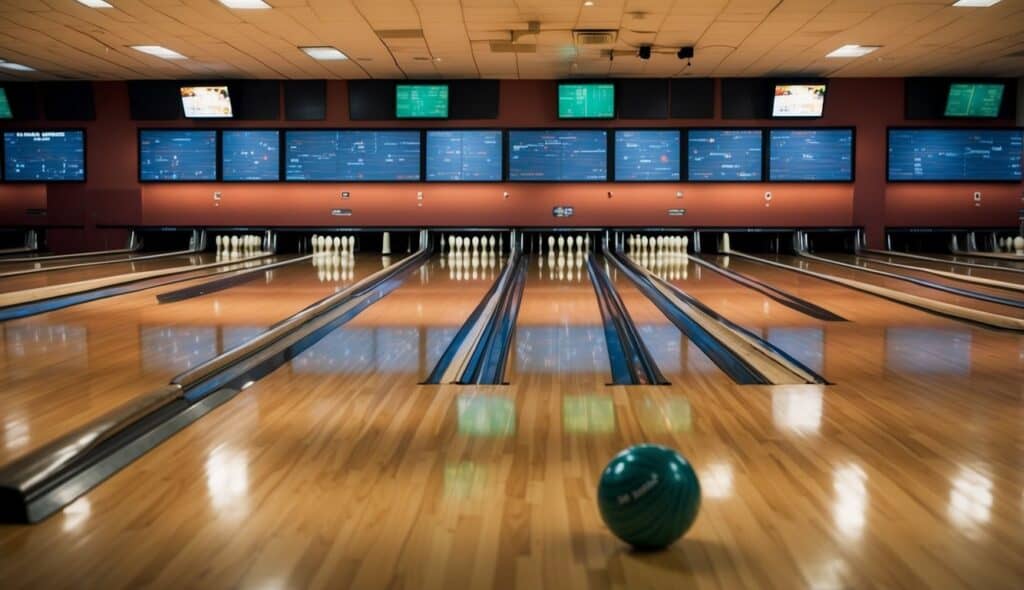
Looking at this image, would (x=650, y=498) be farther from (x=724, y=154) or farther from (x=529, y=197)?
(x=724, y=154)

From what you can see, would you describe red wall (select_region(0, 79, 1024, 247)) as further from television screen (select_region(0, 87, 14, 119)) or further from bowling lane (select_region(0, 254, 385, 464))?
bowling lane (select_region(0, 254, 385, 464))

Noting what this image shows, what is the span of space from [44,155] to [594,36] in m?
6.89

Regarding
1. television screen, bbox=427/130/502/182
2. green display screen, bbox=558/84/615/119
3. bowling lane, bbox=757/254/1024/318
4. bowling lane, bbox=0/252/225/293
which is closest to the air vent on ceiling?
green display screen, bbox=558/84/615/119

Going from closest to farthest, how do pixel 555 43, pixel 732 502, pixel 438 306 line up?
pixel 732 502, pixel 438 306, pixel 555 43

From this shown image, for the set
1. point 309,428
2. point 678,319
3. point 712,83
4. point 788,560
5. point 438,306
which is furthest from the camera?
point 712,83

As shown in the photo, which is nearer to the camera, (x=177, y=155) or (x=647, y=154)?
(x=647, y=154)

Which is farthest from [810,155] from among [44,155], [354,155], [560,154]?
[44,155]

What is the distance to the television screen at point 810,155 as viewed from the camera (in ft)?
34.3

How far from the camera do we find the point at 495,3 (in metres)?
6.77

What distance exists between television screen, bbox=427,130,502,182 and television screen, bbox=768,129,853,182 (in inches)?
123

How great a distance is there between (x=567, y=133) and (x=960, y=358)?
271 inches

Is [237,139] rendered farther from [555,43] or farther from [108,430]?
[108,430]

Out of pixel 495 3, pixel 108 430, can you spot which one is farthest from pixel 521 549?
pixel 495 3

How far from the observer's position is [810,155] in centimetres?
1051
